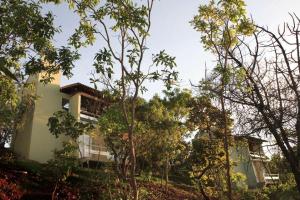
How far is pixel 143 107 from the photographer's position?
1931cm

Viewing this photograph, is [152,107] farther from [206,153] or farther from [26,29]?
[26,29]

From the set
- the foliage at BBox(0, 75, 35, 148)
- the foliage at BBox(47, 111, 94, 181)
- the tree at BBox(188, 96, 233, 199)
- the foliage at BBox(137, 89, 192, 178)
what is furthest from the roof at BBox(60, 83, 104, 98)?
the tree at BBox(188, 96, 233, 199)

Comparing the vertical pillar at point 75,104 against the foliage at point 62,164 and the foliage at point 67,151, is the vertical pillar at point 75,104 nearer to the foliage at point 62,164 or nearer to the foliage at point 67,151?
the foliage at point 62,164

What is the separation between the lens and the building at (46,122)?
25062 mm

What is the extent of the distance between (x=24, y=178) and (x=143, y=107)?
23.1ft

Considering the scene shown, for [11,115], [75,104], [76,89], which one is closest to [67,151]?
[11,115]

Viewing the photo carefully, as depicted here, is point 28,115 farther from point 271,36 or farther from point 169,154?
point 271,36

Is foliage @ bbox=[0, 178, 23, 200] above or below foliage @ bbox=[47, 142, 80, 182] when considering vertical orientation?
below

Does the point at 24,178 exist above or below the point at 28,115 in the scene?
below

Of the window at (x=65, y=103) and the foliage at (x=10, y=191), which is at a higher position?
the window at (x=65, y=103)

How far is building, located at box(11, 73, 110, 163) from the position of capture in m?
25.1

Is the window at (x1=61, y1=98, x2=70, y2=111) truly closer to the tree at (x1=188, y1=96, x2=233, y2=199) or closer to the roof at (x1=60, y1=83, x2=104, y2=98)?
the roof at (x1=60, y1=83, x2=104, y2=98)

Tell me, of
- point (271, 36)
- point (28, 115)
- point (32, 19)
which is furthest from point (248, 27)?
point (28, 115)

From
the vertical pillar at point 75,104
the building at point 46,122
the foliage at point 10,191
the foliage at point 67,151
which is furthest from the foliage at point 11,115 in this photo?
the foliage at point 10,191
